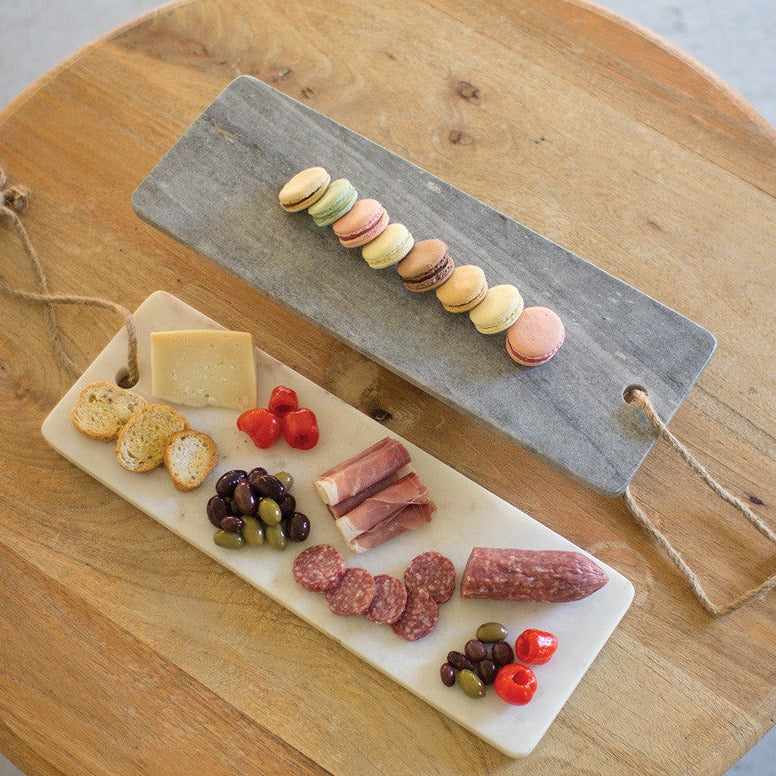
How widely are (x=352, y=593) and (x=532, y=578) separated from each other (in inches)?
14.8

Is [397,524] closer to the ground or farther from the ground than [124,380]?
farther from the ground

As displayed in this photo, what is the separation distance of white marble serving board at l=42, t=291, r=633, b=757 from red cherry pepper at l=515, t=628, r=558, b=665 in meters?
0.05

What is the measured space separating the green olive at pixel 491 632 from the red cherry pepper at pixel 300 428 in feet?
1.79

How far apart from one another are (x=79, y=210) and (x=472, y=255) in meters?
1.00

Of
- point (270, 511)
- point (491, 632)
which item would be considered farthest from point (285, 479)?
point (491, 632)

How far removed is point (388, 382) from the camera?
6.89 feet

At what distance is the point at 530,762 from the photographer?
71.5 inches

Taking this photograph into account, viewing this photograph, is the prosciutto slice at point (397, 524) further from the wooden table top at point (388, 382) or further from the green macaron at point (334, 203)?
the green macaron at point (334, 203)

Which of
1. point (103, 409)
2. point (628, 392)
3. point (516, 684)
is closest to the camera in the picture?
point (516, 684)

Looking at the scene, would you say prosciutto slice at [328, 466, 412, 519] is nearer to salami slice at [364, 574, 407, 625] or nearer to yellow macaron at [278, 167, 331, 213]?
salami slice at [364, 574, 407, 625]

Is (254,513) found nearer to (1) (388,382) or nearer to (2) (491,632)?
(1) (388,382)

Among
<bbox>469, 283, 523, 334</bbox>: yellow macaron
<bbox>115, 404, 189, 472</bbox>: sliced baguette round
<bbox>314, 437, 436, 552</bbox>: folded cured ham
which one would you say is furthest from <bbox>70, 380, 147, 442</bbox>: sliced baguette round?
<bbox>469, 283, 523, 334</bbox>: yellow macaron

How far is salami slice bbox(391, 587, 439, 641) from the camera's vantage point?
72.7 inches

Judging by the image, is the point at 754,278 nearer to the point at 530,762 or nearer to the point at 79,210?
the point at 530,762
